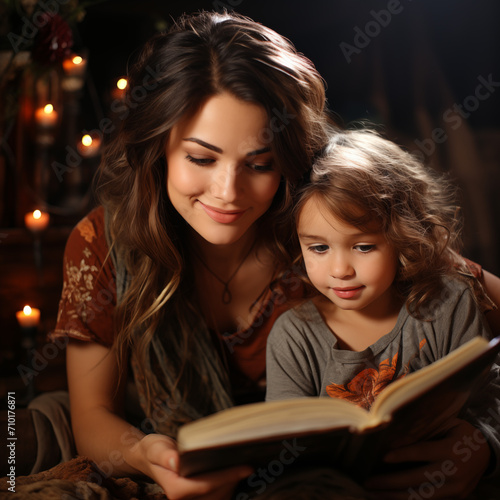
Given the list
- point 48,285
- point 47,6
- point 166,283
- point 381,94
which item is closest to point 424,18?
point 381,94

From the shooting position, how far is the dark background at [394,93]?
1930 millimetres

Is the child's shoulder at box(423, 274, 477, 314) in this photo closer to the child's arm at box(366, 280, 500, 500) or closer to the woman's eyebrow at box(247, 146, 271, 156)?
the child's arm at box(366, 280, 500, 500)

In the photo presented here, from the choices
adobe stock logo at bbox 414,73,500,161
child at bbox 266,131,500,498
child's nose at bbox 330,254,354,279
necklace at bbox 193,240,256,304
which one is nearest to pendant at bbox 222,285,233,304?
necklace at bbox 193,240,256,304

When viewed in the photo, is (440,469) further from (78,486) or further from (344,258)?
(78,486)

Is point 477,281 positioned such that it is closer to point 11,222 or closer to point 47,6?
point 47,6

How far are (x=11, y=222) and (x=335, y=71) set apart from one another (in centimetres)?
136

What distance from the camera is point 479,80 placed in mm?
1980

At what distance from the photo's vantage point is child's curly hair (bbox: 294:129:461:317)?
1.11 m

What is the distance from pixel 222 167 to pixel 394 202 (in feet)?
1.22

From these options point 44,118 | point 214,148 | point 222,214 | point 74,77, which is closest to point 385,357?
point 222,214

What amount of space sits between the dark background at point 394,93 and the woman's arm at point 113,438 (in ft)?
1.98

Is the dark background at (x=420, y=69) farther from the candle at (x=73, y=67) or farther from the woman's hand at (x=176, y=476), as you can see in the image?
the woman's hand at (x=176, y=476)

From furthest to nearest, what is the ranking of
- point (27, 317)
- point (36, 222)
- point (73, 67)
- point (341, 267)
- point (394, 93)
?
point (394, 93)
point (73, 67)
point (36, 222)
point (27, 317)
point (341, 267)

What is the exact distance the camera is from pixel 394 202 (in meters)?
1.18
